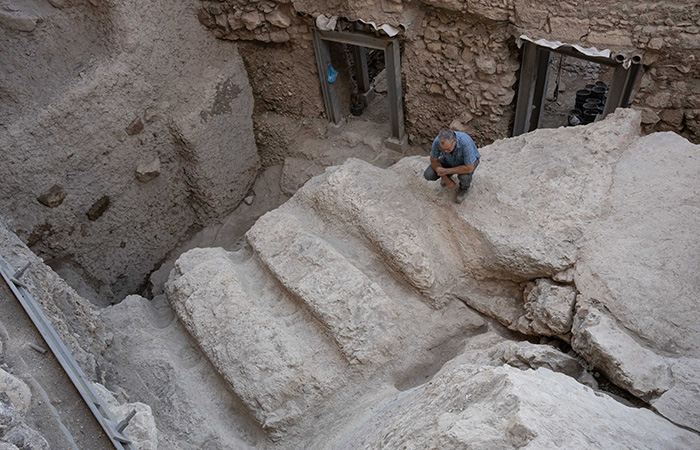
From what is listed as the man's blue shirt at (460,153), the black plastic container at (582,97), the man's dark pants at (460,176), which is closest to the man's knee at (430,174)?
the man's dark pants at (460,176)

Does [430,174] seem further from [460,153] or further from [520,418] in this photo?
[520,418]

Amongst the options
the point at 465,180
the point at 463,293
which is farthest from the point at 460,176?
the point at 463,293

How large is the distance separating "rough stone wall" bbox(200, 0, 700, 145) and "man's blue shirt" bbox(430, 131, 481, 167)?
6.19 ft

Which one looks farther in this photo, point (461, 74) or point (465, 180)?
point (461, 74)

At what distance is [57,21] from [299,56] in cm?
246

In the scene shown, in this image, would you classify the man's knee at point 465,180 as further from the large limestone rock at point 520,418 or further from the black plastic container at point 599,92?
the black plastic container at point 599,92

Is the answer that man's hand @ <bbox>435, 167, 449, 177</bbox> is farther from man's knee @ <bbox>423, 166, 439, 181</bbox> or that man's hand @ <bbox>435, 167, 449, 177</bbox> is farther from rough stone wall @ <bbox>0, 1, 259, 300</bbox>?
rough stone wall @ <bbox>0, 1, 259, 300</bbox>

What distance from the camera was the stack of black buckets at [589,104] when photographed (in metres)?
6.34

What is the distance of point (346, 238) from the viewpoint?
12.2 ft

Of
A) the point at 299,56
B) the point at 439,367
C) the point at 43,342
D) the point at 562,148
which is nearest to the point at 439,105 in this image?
the point at 299,56

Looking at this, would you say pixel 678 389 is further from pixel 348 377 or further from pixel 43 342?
pixel 43 342

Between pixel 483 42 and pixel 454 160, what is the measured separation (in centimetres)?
206

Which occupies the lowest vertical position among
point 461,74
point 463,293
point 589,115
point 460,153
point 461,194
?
point 589,115

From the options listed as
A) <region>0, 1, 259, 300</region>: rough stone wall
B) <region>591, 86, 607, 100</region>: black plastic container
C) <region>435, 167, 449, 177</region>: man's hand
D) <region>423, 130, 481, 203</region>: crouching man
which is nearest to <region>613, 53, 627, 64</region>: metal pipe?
<region>423, 130, 481, 203</region>: crouching man
